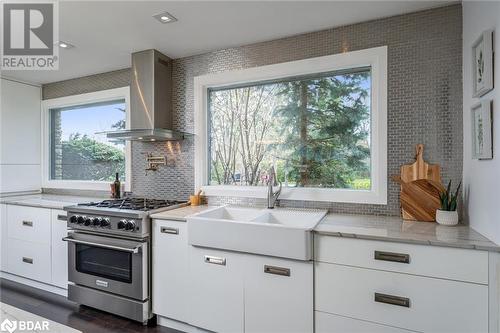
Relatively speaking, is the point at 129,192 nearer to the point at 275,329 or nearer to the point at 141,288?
the point at 141,288

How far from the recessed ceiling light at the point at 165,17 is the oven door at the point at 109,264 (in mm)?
1739

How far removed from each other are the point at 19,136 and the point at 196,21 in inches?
118

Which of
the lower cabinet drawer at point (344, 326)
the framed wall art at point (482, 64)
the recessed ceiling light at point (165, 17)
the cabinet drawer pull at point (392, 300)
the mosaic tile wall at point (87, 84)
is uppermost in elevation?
the recessed ceiling light at point (165, 17)

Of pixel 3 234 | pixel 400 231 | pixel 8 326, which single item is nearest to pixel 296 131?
pixel 400 231

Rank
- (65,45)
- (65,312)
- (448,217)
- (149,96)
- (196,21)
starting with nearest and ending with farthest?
(448,217), (196,21), (65,312), (65,45), (149,96)

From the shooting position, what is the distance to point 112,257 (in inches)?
92.9

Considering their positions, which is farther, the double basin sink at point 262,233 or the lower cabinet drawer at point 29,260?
the lower cabinet drawer at point 29,260

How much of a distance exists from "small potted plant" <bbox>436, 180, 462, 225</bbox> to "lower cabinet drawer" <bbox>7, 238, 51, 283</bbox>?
11.2 feet

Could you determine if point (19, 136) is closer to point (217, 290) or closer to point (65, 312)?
point (65, 312)

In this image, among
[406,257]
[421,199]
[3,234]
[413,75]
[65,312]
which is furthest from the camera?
[3,234]

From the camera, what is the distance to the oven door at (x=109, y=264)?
2240mm

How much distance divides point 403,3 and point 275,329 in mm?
2355

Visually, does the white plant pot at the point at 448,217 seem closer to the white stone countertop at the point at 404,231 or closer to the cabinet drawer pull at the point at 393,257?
the white stone countertop at the point at 404,231

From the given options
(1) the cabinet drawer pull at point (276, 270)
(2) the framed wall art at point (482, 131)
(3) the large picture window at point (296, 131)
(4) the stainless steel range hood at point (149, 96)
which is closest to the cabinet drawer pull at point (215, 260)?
(1) the cabinet drawer pull at point (276, 270)
